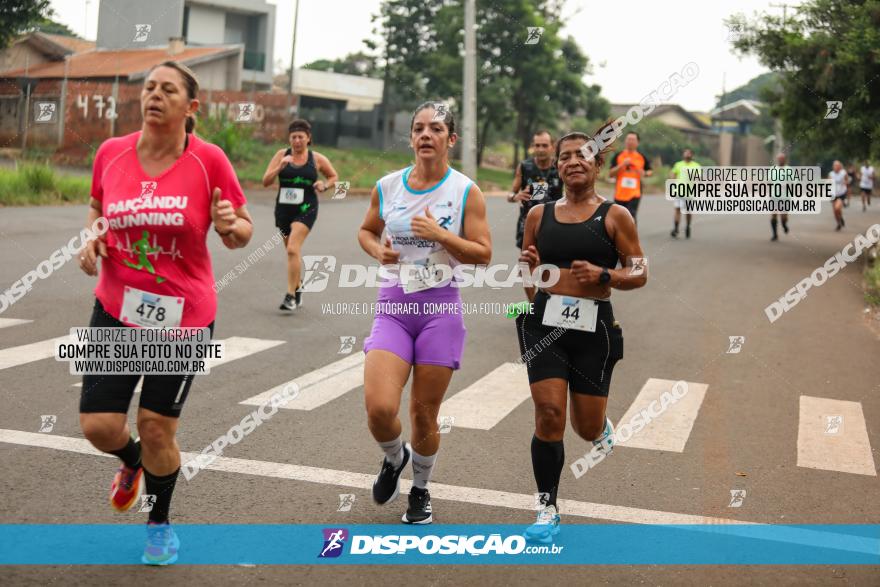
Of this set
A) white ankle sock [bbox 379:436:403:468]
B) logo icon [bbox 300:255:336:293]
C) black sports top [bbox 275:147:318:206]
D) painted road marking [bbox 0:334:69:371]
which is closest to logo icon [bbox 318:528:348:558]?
white ankle sock [bbox 379:436:403:468]

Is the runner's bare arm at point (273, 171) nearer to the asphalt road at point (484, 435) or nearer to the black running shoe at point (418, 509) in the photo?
Answer: the asphalt road at point (484, 435)

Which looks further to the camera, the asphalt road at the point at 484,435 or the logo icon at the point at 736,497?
the logo icon at the point at 736,497

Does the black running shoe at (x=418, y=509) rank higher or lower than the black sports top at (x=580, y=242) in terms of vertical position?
lower

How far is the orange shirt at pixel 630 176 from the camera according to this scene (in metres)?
18.3

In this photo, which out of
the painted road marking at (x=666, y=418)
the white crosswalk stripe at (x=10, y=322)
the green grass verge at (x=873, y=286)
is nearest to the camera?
the painted road marking at (x=666, y=418)

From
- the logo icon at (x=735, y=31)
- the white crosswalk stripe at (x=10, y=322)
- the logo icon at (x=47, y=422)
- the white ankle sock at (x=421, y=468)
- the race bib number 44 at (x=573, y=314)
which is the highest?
the logo icon at (x=735, y=31)

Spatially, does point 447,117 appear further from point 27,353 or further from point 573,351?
point 27,353

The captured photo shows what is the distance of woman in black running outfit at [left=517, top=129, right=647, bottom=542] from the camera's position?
545 cm

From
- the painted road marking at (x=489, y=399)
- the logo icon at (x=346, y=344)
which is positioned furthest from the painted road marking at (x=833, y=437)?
the logo icon at (x=346, y=344)

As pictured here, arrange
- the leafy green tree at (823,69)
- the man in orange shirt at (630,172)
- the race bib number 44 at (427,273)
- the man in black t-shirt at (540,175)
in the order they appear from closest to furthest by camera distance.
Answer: the race bib number 44 at (427,273) < the man in black t-shirt at (540,175) < the man in orange shirt at (630,172) < the leafy green tree at (823,69)

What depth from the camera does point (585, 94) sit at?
51.7 metres

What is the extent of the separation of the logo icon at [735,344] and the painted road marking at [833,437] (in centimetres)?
208

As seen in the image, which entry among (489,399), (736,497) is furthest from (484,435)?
(736,497)

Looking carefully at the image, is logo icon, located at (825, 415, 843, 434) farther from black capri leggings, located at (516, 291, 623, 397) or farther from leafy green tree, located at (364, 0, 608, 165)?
leafy green tree, located at (364, 0, 608, 165)
